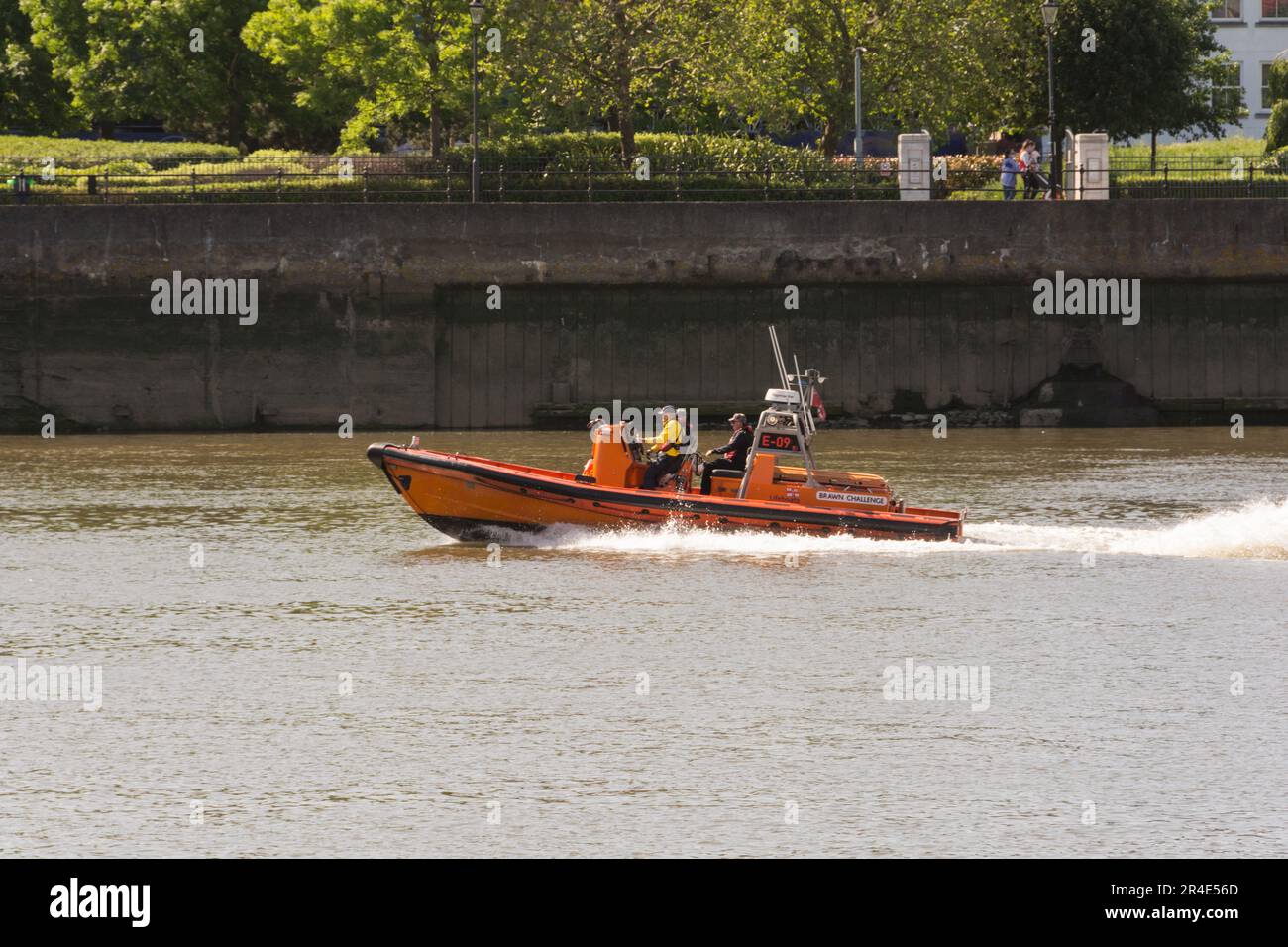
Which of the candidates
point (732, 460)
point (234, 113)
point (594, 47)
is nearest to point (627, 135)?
point (594, 47)

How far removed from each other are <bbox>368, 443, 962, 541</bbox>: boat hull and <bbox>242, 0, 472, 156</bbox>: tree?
82.7 ft

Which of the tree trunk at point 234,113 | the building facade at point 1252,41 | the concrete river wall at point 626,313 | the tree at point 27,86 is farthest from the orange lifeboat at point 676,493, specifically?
the building facade at point 1252,41

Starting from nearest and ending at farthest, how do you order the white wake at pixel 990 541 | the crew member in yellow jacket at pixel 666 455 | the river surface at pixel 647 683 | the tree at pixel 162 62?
the river surface at pixel 647 683, the white wake at pixel 990 541, the crew member in yellow jacket at pixel 666 455, the tree at pixel 162 62

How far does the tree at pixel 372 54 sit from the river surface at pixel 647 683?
23605 mm

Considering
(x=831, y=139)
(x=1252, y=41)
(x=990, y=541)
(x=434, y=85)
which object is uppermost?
(x=1252, y=41)

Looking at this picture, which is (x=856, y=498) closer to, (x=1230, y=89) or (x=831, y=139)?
(x=831, y=139)

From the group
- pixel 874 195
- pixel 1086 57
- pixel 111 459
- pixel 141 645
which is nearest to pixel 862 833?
pixel 141 645

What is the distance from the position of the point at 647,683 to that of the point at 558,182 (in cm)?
2626

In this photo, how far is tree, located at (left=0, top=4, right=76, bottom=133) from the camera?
5959 cm

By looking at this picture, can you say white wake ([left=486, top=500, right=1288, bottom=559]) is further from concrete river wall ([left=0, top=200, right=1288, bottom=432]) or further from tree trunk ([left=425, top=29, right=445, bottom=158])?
tree trunk ([left=425, top=29, right=445, bottom=158])

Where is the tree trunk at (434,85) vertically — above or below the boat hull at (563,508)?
above

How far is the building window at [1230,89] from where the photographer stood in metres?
62.8

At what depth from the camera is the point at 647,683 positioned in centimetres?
1641

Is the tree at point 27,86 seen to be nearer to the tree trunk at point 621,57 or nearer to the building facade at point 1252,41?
the tree trunk at point 621,57
